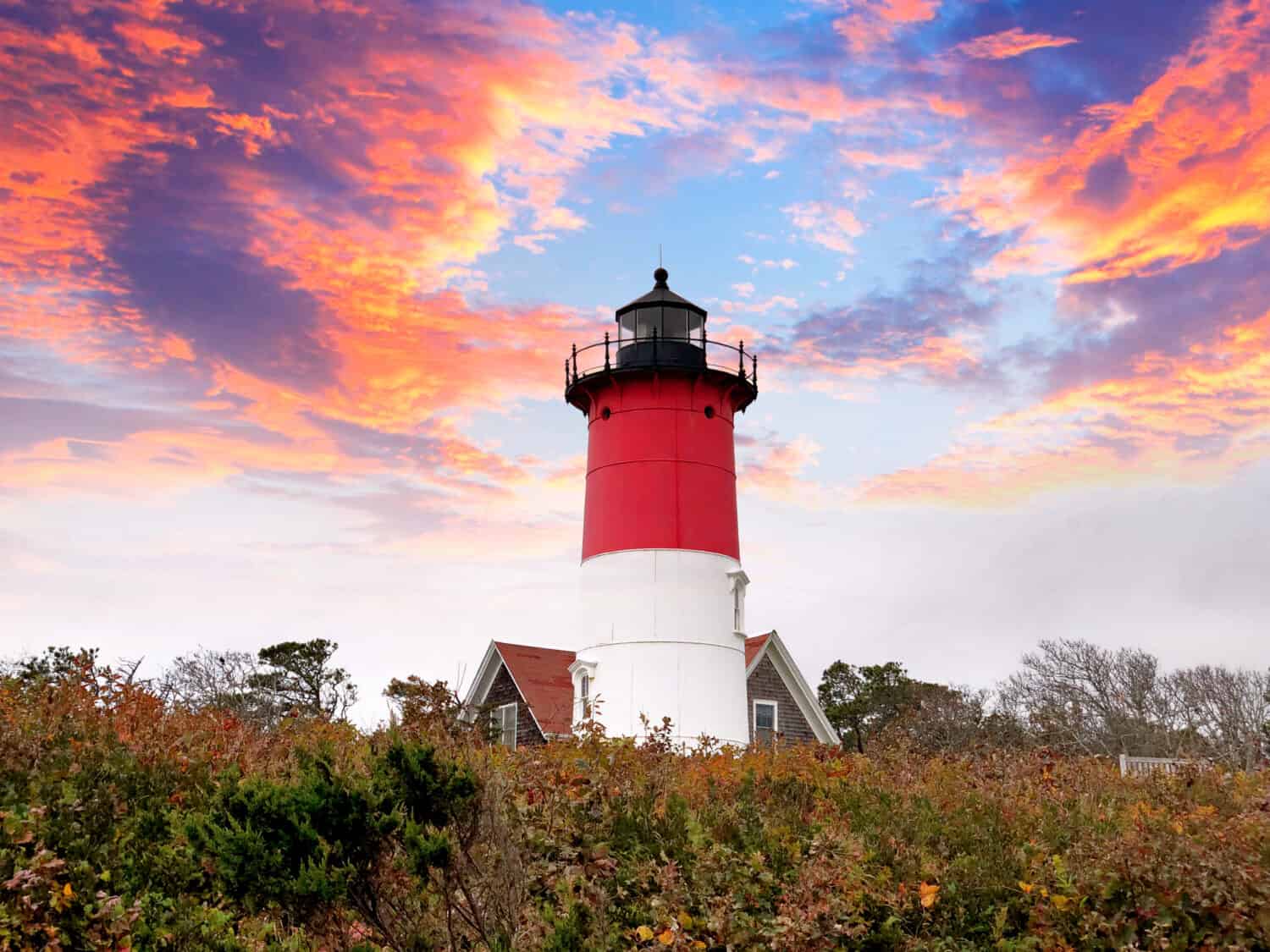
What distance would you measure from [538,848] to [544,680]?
2012 centimetres

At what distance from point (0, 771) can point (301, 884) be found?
416cm

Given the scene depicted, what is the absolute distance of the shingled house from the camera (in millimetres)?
28344

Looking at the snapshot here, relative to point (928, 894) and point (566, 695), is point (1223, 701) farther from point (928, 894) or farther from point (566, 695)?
point (928, 894)

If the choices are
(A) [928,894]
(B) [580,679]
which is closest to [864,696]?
(B) [580,679]

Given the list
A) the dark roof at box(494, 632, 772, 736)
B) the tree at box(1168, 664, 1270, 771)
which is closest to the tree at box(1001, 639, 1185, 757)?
the tree at box(1168, 664, 1270, 771)

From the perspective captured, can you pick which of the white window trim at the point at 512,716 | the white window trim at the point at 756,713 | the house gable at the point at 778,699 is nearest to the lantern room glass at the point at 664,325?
the house gable at the point at 778,699

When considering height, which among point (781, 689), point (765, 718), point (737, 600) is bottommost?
point (765, 718)

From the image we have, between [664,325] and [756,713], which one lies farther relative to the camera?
[756,713]

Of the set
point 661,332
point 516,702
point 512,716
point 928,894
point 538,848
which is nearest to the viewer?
point 928,894

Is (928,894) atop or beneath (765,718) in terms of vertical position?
beneath

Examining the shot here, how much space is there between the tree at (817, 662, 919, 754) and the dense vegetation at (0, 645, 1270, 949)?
37682 mm

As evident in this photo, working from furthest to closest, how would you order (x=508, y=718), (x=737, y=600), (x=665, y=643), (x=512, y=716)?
(x=508, y=718), (x=512, y=716), (x=737, y=600), (x=665, y=643)

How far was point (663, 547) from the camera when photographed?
23.7 metres

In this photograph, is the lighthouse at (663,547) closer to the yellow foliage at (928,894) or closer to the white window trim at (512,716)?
the white window trim at (512,716)
